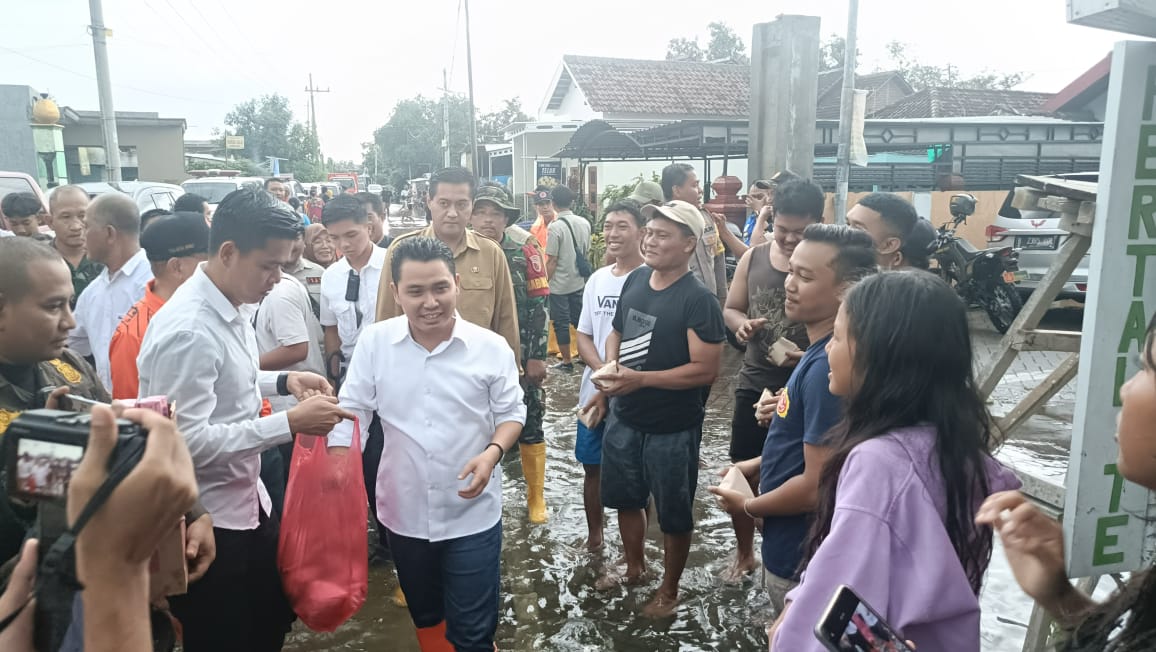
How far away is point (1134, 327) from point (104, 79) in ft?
47.6

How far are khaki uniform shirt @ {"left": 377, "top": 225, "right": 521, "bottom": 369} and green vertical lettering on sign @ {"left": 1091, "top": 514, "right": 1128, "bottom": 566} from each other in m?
2.82

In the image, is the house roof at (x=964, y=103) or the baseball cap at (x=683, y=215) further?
the house roof at (x=964, y=103)

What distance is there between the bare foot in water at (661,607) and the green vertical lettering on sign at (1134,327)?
2341 mm

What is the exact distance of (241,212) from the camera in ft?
8.27

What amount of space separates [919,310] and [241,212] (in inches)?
80.1

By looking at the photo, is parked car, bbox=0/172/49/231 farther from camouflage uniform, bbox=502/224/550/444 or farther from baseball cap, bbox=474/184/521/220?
camouflage uniform, bbox=502/224/550/444

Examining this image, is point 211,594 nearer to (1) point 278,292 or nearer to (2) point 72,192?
(1) point 278,292

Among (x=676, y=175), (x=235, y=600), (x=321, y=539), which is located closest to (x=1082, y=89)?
(x=676, y=175)

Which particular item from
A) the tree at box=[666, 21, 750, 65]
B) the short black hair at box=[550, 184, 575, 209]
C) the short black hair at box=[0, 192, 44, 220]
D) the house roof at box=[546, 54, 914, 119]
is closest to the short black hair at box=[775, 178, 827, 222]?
the short black hair at box=[550, 184, 575, 209]

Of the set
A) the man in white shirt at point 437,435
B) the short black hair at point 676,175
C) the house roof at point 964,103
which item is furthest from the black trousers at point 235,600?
the house roof at point 964,103

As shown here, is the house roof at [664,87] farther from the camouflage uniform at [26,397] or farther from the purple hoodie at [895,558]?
the purple hoodie at [895,558]

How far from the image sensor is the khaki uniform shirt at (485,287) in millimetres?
4363

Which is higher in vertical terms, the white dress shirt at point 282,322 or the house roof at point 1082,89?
the house roof at point 1082,89

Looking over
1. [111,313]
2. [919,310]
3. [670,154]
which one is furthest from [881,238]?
[670,154]
